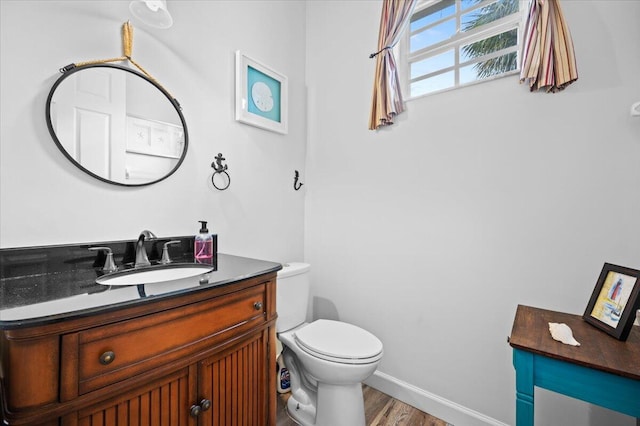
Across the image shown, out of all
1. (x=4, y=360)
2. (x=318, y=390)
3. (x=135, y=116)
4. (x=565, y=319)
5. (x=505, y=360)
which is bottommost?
(x=318, y=390)

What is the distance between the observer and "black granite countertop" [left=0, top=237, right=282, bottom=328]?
69cm

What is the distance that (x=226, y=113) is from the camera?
1.74m

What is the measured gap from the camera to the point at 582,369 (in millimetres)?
861

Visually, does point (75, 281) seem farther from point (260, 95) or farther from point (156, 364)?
point (260, 95)

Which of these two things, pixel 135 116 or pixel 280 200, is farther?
pixel 280 200

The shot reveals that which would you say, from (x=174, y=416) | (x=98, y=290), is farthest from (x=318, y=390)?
(x=98, y=290)

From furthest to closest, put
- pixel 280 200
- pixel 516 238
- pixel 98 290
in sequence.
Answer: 1. pixel 280 200
2. pixel 516 238
3. pixel 98 290

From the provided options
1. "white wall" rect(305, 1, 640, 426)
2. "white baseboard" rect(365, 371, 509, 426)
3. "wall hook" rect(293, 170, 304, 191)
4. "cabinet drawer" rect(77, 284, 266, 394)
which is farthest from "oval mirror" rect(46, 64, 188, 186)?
"white baseboard" rect(365, 371, 509, 426)

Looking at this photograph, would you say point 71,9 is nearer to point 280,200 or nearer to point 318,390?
point 280,200

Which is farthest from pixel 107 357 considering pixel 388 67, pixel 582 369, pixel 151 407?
pixel 388 67

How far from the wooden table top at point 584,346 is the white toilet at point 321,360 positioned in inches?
25.9

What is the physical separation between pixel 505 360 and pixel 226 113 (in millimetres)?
2038

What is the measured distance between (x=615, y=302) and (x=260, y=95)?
2.02 m

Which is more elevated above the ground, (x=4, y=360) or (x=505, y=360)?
(x=4, y=360)
